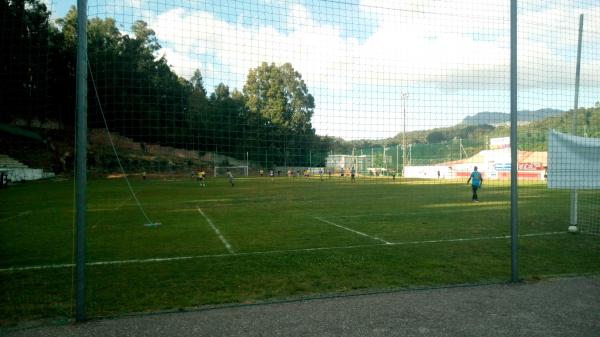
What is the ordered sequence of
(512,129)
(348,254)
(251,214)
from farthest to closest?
1. (251,214)
2. (348,254)
3. (512,129)

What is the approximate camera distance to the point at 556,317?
443 cm

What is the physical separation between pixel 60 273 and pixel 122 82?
386cm

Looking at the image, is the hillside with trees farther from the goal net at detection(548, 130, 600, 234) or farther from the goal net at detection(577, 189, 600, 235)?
the goal net at detection(577, 189, 600, 235)

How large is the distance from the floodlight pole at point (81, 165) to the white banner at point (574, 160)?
30.9 feet

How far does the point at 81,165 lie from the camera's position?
4551mm

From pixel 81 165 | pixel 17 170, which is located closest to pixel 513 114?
pixel 81 165

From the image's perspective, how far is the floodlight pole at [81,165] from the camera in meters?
4.46

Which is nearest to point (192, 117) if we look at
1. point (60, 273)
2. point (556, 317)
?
point (60, 273)

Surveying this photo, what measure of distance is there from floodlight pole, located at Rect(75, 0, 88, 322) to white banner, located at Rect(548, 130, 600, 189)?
9.43m

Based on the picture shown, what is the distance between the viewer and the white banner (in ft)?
31.0

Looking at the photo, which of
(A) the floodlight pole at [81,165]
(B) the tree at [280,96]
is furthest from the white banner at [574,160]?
(A) the floodlight pole at [81,165]

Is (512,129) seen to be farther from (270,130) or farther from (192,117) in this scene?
(192,117)

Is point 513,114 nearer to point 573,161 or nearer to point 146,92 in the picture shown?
point 573,161

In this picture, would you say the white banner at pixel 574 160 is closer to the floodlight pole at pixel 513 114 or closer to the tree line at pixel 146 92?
the floodlight pole at pixel 513 114
